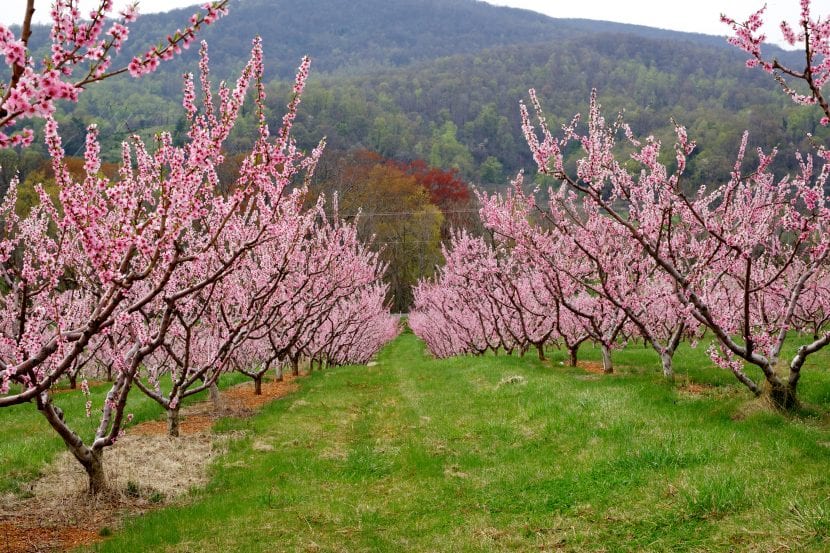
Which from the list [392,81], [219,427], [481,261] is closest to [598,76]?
[392,81]

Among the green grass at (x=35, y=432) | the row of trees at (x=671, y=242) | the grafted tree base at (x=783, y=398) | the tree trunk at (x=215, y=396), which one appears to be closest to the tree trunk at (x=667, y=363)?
the row of trees at (x=671, y=242)

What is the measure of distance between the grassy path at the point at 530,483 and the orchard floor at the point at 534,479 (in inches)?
1.0

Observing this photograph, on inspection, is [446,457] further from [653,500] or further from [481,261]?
[481,261]

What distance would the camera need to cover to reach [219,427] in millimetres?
13023

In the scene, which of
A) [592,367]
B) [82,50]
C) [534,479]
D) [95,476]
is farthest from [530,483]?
[592,367]

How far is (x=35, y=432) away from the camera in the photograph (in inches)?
527

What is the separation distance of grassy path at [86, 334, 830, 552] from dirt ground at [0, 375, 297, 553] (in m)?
0.42

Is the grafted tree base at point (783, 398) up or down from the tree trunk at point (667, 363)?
up

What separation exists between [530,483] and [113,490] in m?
5.57

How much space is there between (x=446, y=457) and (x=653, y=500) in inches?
153

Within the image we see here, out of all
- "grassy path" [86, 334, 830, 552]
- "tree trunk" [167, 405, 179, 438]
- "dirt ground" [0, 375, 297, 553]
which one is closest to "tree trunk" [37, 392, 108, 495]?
"dirt ground" [0, 375, 297, 553]

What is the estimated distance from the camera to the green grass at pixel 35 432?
30.8ft

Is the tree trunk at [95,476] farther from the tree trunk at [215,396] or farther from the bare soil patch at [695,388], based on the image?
the bare soil patch at [695,388]

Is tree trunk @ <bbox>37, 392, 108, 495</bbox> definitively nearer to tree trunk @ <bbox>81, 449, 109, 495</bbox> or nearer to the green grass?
tree trunk @ <bbox>81, 449, 109, 495</bbox>
